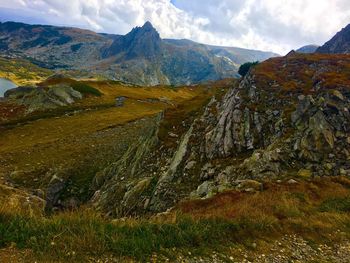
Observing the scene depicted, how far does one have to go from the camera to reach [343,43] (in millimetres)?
174250

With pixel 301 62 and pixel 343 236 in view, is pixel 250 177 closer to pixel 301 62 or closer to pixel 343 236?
pixel 343 236

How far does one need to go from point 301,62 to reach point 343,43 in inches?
6009

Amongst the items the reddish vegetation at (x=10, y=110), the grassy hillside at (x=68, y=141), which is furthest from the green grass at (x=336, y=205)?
the reddish vegetation at (x=10, y=110)

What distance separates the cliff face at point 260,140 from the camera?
24.8 metres

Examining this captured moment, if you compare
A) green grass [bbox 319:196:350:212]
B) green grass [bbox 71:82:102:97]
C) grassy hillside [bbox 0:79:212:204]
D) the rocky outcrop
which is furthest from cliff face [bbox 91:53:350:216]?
green grass [bbox 71:82:102:97]

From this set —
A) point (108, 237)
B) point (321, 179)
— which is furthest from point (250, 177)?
point (108, 237)

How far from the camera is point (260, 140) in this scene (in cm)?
2961

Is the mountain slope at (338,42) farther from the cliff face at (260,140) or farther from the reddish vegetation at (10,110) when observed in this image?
the reddish vegetation at (10,110)

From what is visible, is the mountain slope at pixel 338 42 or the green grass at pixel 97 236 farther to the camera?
the mountain slope at pixel 338 42

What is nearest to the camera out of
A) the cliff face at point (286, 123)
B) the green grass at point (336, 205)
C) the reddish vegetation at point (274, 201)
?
the reddish vegetation at point (274, 201)

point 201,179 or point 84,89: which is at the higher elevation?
point 84,89

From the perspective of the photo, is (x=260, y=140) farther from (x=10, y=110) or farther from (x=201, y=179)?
(x=10, y=110)

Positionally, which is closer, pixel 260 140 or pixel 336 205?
pixel 336 205

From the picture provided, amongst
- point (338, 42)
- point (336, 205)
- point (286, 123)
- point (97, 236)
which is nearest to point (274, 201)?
point (336, 205)
